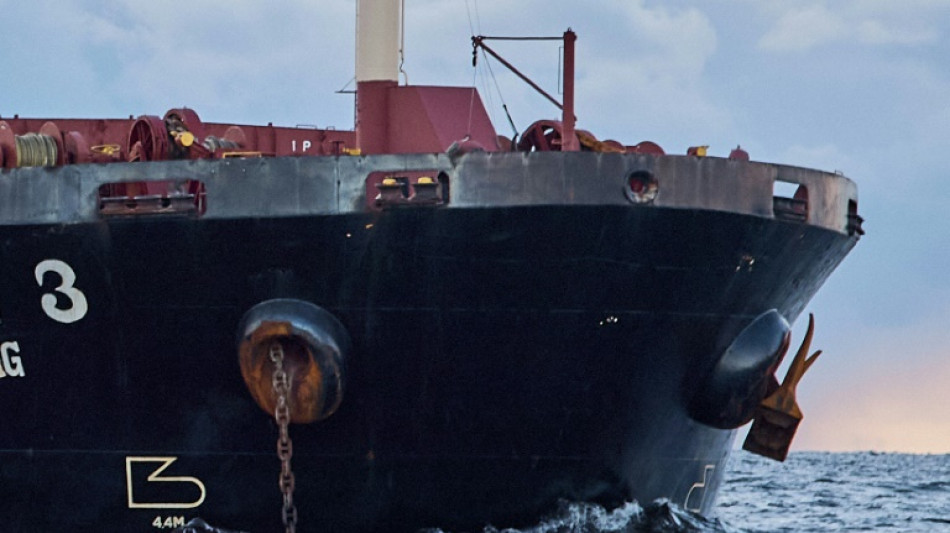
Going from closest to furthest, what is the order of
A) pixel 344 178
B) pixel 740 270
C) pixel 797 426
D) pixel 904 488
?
pixel 344 178
pixel 740 270
pixel 797 426
pixel 904 488

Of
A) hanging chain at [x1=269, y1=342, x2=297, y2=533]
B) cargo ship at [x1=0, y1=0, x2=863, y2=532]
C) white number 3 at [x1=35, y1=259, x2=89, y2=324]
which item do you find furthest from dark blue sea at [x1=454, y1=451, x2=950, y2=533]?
white number 3 at [x1=35, y1=259, x2=89, y2=324]

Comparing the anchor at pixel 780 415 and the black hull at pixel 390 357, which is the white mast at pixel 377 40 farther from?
the anchor at pixel 780 415

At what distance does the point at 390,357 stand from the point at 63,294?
125 inches

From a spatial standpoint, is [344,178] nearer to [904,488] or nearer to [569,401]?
[569,401]

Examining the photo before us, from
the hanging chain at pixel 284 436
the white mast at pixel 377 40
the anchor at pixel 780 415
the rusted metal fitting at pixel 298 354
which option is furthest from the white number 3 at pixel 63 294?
the anchor at pixel 780 415

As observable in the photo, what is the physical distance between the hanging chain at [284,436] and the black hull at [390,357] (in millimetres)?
253

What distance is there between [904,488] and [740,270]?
72.2 feet

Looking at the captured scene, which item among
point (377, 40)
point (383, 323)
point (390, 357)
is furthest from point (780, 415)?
point (377, 40)

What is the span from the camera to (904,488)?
36844 millimetres

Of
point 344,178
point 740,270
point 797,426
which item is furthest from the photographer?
point 797,426

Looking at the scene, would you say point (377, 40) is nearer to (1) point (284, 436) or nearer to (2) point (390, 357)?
(2) point (390, 357)

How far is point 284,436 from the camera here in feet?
51.5

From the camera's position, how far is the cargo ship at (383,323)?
15453mm

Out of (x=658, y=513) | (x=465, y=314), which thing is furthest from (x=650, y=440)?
(x=465, y=314)
